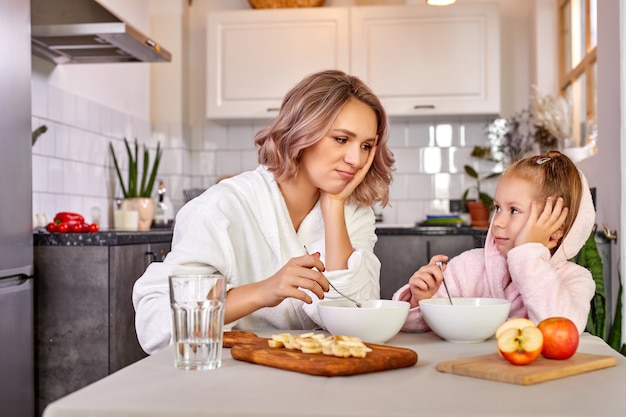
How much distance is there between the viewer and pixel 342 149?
1969mm

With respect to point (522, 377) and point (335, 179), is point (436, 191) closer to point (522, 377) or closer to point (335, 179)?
point (335, 179)

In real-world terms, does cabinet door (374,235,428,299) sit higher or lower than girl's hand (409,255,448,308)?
lower

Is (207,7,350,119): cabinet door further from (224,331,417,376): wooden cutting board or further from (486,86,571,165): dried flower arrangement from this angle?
(224,331,417,376): wooden cutting board

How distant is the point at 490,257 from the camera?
6.31ft

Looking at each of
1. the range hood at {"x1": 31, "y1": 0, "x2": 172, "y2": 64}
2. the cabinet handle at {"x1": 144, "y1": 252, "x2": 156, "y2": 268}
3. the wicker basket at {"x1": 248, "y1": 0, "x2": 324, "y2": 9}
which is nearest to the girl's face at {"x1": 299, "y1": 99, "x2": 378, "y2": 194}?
the cabinet handle at {"x1": 144, "y1": 252, "x2": 156, "y2": 268}

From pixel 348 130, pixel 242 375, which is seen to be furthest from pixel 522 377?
pixel 348 130

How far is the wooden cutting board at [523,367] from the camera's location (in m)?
1.05

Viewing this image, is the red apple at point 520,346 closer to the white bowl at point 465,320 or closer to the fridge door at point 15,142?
the white bowl at point 465,320

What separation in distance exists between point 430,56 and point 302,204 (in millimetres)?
3055

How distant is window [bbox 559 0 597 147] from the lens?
399 cm

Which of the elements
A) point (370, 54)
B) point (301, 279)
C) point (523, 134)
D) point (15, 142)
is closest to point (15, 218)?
point (15, 142)

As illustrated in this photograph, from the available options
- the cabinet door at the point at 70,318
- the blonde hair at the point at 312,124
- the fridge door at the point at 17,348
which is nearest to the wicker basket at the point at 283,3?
the cabinet door at the point at 70,318

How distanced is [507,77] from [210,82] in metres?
1.94

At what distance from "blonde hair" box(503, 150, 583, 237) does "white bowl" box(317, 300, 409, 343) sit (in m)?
0.63
